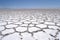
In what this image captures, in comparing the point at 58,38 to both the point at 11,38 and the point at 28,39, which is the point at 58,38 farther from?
the point at 11,38

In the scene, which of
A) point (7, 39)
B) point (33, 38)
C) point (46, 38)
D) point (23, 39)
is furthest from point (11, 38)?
point (46, 38)

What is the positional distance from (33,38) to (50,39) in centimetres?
20

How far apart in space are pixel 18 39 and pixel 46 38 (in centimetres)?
35

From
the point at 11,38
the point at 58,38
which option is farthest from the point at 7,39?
the point at 58,38

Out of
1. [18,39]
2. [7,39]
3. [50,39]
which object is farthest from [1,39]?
[50,39]

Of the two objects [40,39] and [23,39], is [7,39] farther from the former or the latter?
[40,39]

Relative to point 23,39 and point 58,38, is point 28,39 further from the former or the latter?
point 58,38

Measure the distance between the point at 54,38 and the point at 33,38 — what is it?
0.83 feet

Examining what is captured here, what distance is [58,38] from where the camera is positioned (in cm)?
77

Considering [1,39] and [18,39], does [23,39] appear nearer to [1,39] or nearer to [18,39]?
[18,39]

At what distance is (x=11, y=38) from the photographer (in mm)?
803

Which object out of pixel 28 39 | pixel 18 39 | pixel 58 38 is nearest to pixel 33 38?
pixel 28 39

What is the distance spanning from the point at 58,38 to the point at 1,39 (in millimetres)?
697

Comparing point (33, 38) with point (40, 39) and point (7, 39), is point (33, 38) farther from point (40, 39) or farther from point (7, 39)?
point (7, 39)
